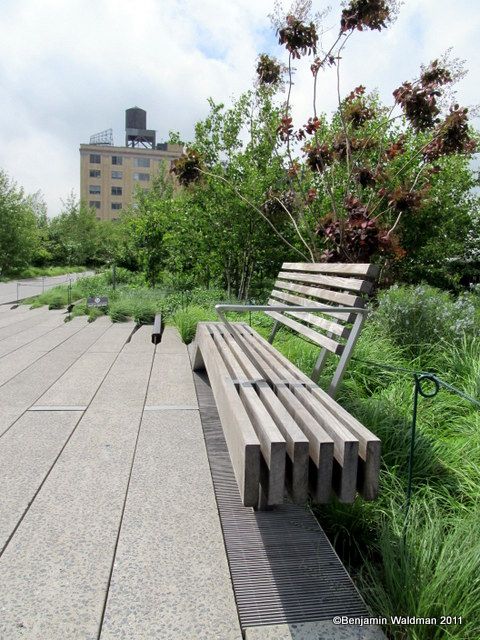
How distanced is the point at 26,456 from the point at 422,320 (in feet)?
12.4

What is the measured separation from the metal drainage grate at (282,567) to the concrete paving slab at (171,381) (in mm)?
1627

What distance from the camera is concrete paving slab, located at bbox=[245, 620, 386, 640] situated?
1.58 meters

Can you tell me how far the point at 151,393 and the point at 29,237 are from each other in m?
33.6

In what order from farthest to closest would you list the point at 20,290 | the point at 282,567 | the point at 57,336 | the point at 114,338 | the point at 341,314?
1. the point at 20,290
2. the point at 57,336
3. the point at 114,338
4. the point at 341,314
5. the point at 282,567

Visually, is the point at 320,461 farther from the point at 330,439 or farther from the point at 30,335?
the point at 30,335

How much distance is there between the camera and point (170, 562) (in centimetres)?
193

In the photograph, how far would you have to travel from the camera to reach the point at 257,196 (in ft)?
32.9

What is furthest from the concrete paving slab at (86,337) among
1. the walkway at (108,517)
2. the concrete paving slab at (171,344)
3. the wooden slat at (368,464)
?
the wooden slat at (368,464)

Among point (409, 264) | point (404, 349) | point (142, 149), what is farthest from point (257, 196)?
point (142, 149)

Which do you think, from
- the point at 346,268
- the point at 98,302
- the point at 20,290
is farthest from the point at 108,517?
the point at 20,290

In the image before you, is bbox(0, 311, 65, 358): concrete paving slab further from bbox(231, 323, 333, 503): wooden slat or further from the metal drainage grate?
the metal drainage grate

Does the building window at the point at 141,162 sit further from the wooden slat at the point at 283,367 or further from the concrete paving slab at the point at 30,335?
the wooden slat at the point at 283,367

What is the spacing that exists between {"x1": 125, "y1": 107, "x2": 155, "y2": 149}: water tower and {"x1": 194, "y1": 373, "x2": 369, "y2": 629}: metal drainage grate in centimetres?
9960

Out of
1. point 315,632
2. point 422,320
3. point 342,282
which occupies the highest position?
point 342,282
